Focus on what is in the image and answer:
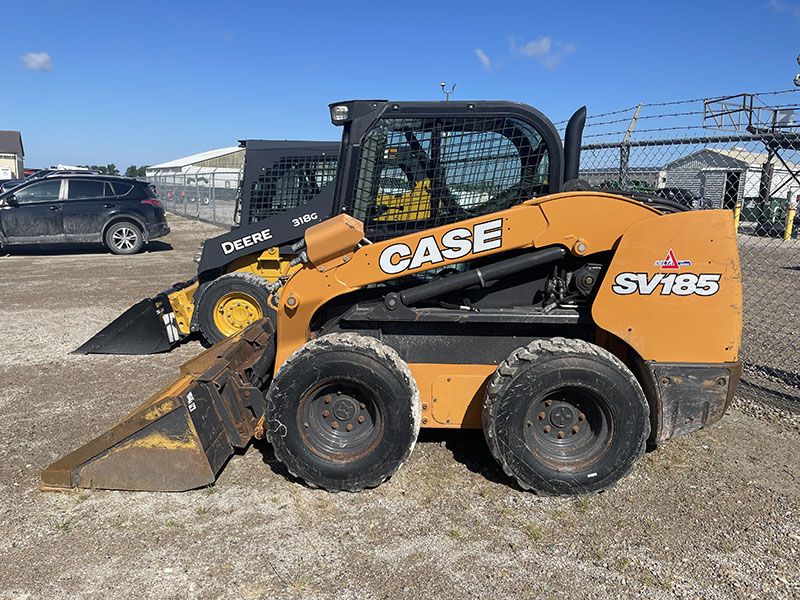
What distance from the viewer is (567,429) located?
3.81m

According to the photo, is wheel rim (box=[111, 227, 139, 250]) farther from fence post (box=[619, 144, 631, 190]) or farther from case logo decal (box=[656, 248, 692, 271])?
case logo decal (box=[656, 248, 692, 271])

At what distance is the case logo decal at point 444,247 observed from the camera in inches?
146

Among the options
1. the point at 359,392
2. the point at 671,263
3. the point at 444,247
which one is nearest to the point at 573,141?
the point at 671,263

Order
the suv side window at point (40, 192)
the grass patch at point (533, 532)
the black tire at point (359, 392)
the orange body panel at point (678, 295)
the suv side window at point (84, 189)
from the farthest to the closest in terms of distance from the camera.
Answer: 1. the suv side window at point (84, 189)
2. the suv side window at point (40, 192)
3. the black tire at point (359, 392)
4. the orange body panel at point (678, 295)
5. the grass patch at point (533, 532)

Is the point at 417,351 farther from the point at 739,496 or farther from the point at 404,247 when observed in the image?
the point at 739,496

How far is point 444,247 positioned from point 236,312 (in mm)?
3860

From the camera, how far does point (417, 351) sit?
407cm

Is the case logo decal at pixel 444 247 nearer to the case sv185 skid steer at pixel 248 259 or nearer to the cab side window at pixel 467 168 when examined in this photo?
the cab side window at pixel 467 168

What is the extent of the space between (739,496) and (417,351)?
213 cm

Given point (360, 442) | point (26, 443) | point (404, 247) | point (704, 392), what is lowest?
point (26, 443)

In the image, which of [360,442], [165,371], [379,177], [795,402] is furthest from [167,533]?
[795,402]

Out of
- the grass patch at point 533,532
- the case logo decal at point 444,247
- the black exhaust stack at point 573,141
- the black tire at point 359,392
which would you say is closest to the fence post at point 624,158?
the black exhaust stack at point 573,141

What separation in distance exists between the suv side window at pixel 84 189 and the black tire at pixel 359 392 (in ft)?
43.5

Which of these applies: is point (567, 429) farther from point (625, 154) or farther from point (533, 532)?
point (625, 154)
